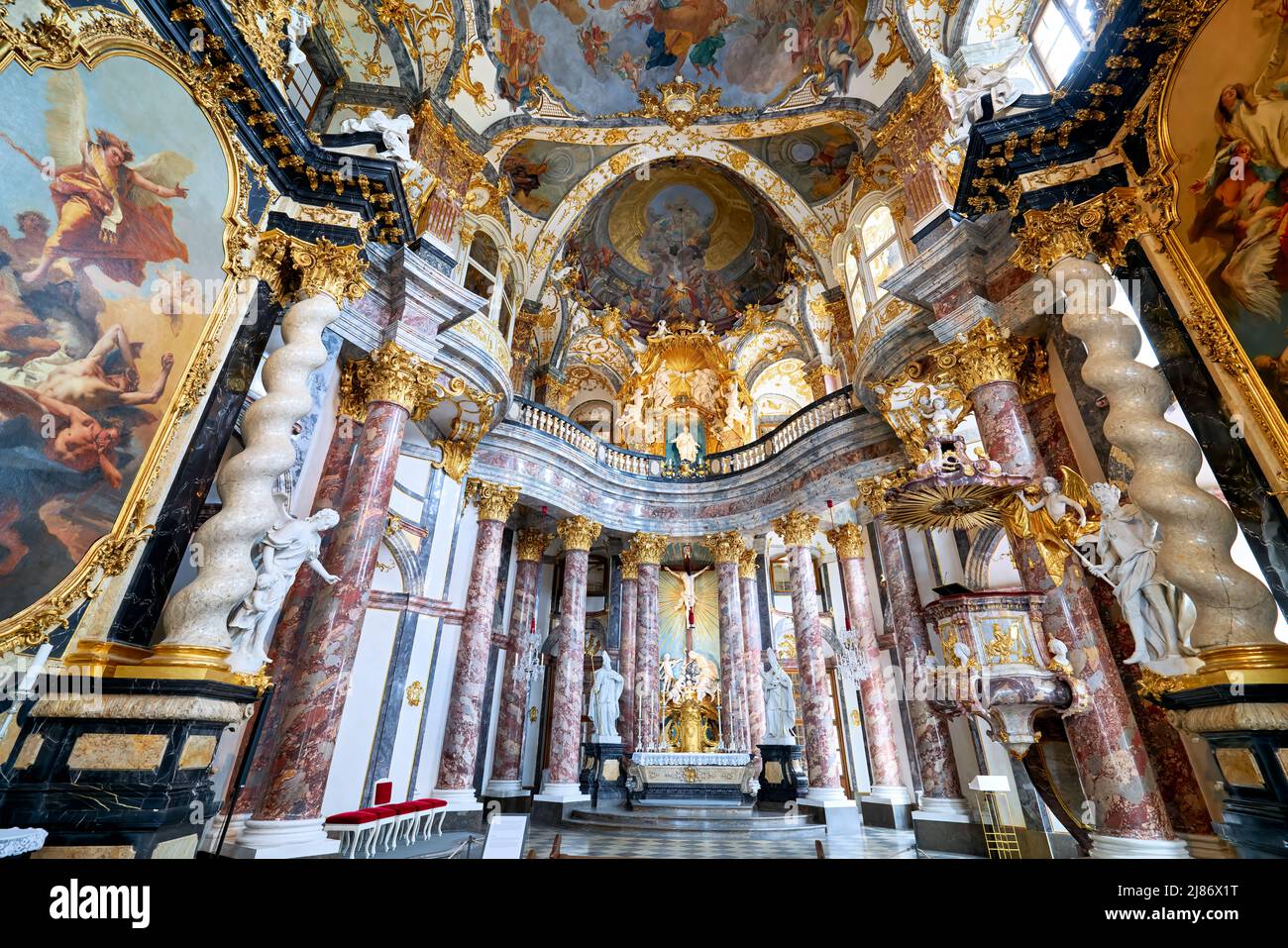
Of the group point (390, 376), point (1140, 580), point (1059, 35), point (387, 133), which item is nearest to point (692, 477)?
point (390, 376)

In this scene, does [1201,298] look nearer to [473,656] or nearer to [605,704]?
[473,656]

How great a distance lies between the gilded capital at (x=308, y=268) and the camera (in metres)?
6.86

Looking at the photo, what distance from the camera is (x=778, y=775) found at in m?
12.3

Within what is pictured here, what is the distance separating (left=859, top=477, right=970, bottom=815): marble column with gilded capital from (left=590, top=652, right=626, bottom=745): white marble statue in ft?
21.6

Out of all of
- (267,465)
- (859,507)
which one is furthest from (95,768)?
(859,507)

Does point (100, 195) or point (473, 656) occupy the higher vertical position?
point (100, 195)

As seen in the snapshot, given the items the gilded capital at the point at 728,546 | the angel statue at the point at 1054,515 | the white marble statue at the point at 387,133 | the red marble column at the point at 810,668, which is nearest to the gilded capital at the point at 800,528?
the red marble column at the point at 810,668

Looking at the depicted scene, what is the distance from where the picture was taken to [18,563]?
4320mm

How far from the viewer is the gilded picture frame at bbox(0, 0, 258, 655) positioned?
→ 14.8 feet

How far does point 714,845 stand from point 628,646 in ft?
23.8

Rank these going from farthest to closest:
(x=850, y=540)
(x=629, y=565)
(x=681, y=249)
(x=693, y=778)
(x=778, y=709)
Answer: (x=681, y=249), (x=629, y=565), (x=850, y=540), (x=778, y=709), (x=693, y=778)

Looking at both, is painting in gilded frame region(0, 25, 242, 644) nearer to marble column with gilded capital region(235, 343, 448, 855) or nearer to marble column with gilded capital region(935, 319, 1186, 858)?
marble column with gilded capital region(235, 343, 448, 855)

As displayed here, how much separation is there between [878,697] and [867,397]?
20.5ft

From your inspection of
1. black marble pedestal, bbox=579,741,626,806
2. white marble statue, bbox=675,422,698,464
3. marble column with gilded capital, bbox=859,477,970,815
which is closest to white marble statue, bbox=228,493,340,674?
marble column with gilded capital, bbox=859,477,970,815
